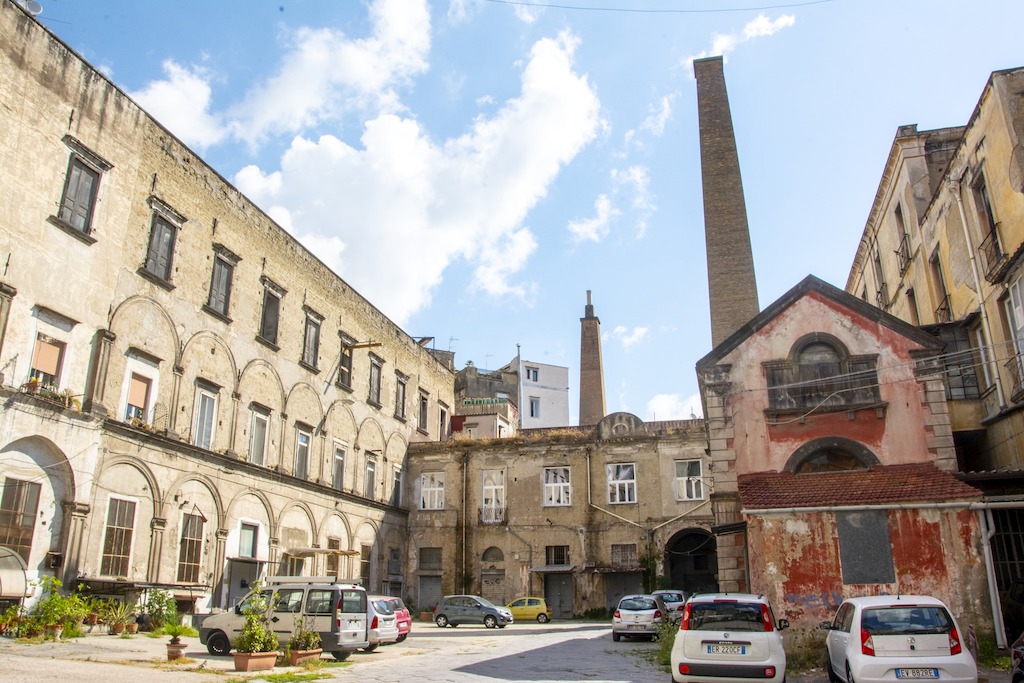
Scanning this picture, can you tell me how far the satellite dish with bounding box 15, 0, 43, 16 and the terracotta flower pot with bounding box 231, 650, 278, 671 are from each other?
15.4 m

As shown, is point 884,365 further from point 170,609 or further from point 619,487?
point 170,609

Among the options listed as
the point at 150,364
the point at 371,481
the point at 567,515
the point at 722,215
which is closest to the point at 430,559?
the point at 371,481

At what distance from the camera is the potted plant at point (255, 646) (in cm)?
1257

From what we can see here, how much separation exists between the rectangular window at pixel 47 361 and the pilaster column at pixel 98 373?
2.85 feet

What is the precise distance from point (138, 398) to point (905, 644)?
60.2ft

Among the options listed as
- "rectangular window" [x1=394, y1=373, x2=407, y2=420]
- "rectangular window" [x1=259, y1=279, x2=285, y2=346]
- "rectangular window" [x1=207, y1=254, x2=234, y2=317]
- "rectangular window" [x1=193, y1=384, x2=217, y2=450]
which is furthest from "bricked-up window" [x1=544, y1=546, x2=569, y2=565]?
"rectangular window" [x1=207, y1=254, x2=234, y2=317]

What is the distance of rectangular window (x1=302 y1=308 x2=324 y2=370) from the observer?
28.5 metres

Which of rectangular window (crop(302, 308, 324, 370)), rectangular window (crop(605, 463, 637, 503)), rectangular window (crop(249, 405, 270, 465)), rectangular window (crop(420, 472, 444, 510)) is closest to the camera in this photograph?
rectangular window (crop(249, 405, 270, 465))

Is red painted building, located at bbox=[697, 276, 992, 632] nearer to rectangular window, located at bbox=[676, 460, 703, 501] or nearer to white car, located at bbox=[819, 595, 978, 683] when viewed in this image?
white car, located at bbox=[819, 595, 978, 683]

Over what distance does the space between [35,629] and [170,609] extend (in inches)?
168

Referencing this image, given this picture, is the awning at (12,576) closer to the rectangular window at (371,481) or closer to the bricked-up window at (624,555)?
the rectangular window at (371,481)

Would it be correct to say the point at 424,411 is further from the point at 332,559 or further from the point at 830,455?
the point at 830,455

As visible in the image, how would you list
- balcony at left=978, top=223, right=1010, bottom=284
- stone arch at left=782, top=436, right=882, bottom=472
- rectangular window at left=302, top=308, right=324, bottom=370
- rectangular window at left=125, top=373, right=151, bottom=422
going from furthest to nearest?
rectangular window at left=302, top=308, right=324, bottom=370 < rectangular window at left=125, top=373, right=151, bottom=422 < stone arch at left=782, top=436, right=882, bottom=472 < balcony at left=978, top=223, right=1010, bottom=284

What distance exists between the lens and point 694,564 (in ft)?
111
